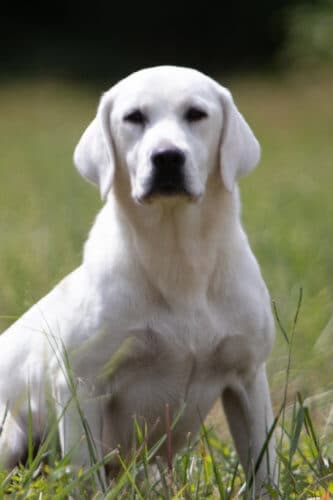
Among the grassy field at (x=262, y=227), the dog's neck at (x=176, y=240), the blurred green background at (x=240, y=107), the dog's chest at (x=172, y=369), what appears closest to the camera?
the grassy field at (x=262, y=227)

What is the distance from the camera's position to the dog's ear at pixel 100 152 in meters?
3.50

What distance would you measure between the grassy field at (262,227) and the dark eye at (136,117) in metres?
0.54

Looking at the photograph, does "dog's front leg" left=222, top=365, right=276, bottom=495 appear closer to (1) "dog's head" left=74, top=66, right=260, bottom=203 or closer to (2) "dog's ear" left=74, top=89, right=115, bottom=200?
(1) "dog's head" left=74, top=66, right=260, bottom=203

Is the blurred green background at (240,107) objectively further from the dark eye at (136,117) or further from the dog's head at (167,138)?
the dark eye at (136,117)

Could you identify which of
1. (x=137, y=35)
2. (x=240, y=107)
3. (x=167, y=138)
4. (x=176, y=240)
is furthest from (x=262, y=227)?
(x=137, y=35)

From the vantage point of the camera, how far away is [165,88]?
3461 millimetres

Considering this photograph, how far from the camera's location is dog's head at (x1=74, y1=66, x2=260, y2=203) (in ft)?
11.0

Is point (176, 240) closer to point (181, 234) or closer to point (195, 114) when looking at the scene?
point (181, 234)

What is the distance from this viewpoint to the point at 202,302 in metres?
3.46

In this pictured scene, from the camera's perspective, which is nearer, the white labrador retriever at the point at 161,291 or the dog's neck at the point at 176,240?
the white labrador retriever at the point at 161,291

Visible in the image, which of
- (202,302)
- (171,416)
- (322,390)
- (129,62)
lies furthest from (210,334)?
(129,62)

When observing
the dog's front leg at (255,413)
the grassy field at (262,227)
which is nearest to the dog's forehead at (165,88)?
the grassy field at (262,227)

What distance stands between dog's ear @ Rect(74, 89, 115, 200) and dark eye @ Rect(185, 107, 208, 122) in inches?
10.6

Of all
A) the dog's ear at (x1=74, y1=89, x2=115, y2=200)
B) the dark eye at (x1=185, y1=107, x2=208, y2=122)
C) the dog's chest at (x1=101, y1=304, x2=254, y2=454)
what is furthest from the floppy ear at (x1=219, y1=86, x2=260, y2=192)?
the dog's chest at (x1=101, y1=304, x2=254, y2=454)
